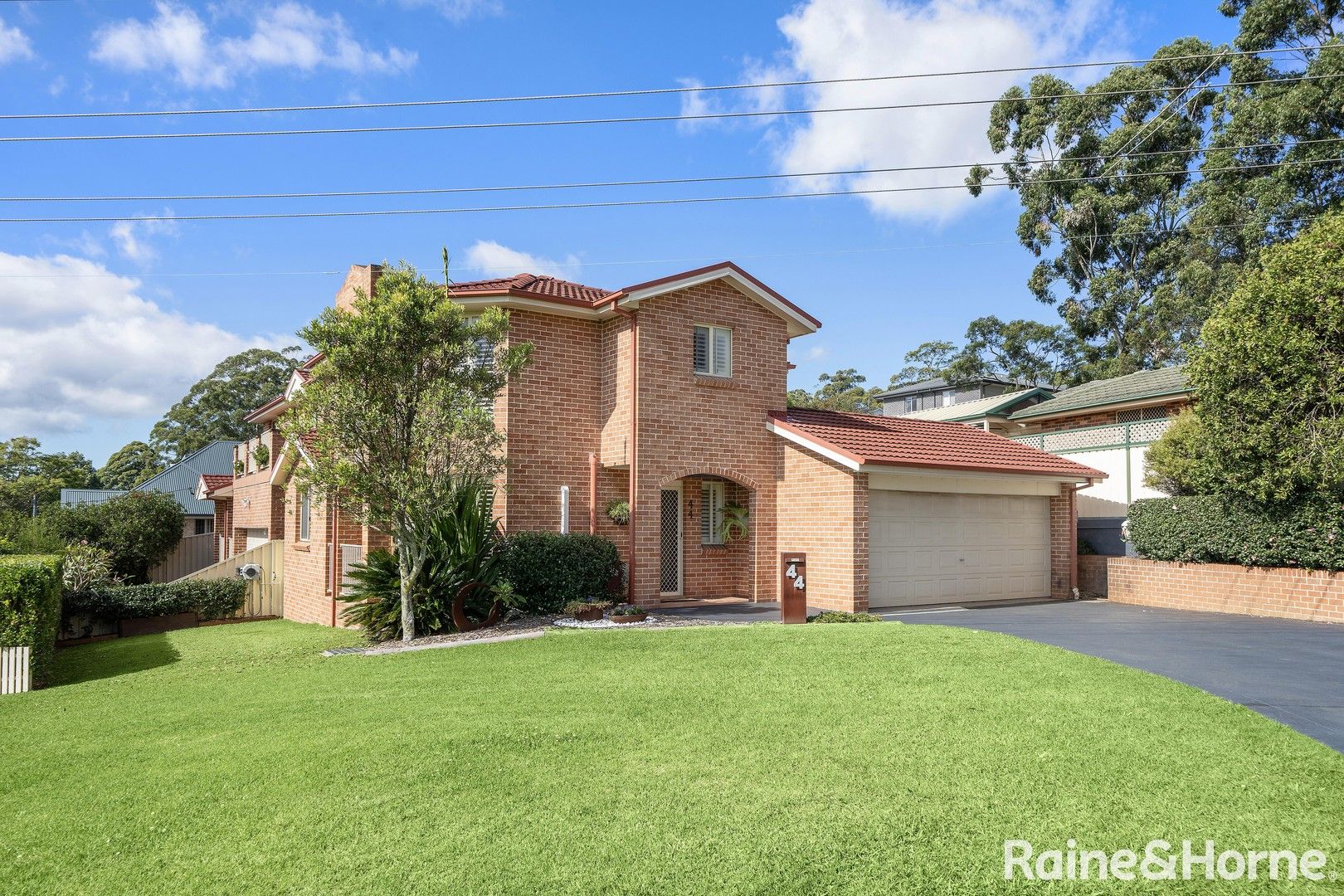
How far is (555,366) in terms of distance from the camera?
16.1 metres

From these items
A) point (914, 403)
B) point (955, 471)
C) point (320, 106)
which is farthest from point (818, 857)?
point (914, 403)

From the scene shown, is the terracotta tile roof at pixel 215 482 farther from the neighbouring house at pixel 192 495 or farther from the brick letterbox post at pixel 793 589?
the brick letterbox post at pixel 793 589

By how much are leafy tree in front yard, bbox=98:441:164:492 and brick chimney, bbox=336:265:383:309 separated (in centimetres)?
5505

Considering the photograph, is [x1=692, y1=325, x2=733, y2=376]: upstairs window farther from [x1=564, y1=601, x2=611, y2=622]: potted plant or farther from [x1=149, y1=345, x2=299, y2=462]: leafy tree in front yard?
[x1=149, y1=345, x2=299, y2=462]: leafy tree in front yard

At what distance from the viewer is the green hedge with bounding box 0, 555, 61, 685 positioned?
35.4 feet

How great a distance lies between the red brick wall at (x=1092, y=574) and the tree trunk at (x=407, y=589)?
14.4 metres

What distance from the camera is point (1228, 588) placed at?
1552 cm

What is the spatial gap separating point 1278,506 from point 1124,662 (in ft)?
24.7

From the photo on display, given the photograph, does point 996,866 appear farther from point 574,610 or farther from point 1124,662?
point 574,610

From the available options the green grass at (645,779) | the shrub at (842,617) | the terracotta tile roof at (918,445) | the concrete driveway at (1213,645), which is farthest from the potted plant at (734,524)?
the green grass at (645,779)

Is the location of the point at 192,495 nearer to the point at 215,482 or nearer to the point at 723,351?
the point at 215,482

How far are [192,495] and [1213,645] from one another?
150 ft

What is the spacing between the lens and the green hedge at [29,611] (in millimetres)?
10805

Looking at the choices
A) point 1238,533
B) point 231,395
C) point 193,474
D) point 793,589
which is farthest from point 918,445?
point 231,395
